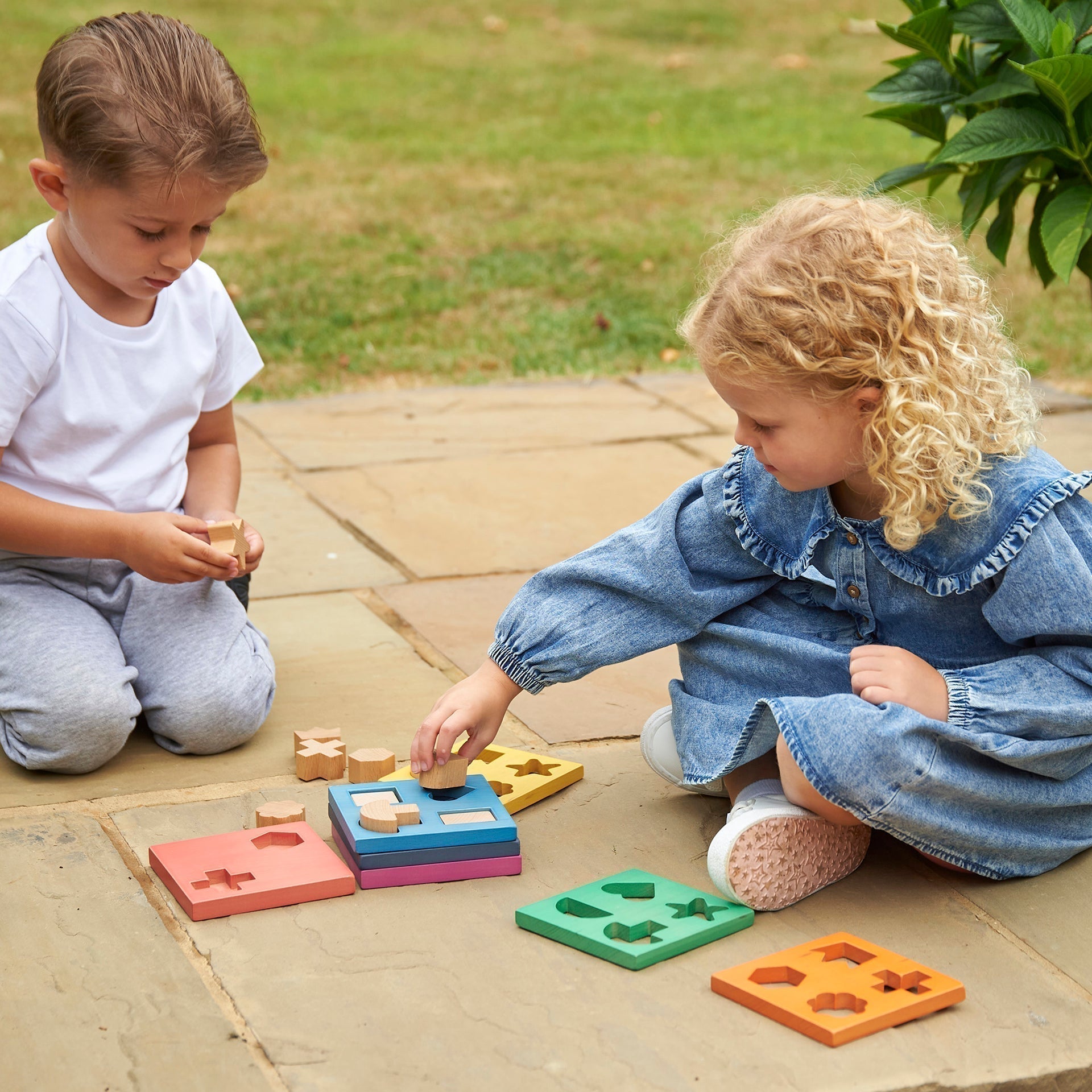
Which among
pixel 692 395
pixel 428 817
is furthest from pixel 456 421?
pixel 428 817

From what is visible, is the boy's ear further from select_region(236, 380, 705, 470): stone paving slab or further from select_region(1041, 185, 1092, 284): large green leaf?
select_region(1041, 185, 1092, 284): large green leaf

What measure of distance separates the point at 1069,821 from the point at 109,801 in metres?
1.49

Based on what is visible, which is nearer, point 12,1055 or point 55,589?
point 12,1055

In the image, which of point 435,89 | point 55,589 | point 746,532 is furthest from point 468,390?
point 435,89

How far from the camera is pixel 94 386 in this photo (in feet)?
8.61

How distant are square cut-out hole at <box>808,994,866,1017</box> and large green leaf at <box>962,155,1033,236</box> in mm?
1969

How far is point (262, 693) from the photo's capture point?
2613mm

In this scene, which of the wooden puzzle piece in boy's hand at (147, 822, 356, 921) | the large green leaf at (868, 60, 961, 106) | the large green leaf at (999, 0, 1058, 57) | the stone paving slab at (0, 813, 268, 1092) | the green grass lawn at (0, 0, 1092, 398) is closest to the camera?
the stone paving slab at (0, 813, 268, 1092)

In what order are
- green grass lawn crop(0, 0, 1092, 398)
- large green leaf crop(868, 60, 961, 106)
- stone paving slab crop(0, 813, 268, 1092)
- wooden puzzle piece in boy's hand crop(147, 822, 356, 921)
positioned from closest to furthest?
stone paving slab crop(0, 813, 268, 1092), wooden puzzle piece in boy's hand crop(147, 822, 356, 921), large green leaf crop(868, 60, 961, 106), green grass lawn crop(0, 0, 1092, 398)

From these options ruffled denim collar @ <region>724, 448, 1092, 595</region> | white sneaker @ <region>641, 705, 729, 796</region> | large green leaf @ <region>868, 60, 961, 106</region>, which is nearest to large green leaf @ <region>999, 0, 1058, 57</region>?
large green leaf @ <region>868, 60, 961, 106</region>

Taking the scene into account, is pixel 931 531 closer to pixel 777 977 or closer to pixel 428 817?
pixel 777 977

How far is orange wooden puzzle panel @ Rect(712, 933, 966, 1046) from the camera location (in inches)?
68.3

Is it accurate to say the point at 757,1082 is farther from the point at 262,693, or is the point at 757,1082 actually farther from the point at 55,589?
the point at 55,589

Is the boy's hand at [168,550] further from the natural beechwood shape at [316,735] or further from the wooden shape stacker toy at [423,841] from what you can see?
the wooden shape stacker toy at [423,841]
